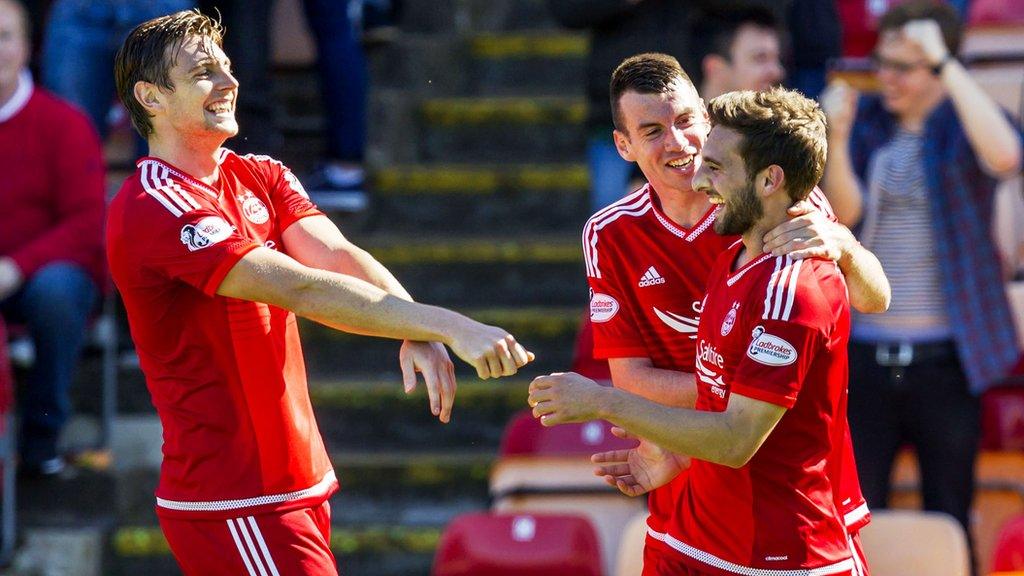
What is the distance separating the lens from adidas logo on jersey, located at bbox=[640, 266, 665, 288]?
13.0ft

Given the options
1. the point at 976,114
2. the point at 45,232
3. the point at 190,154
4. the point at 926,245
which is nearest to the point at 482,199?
the point at 45,232

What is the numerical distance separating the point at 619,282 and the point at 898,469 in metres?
2.42

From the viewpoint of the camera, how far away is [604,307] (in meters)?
4.00

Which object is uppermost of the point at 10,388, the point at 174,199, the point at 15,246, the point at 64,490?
the point at 174,199

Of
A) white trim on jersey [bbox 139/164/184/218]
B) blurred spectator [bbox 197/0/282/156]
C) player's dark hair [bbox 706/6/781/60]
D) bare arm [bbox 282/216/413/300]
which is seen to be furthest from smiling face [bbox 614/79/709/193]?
blurred spectator [bbox 197/0/282/156]

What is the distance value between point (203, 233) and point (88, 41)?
3567 mm

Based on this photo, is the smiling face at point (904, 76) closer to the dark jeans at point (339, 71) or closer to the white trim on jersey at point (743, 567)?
the dark jeans at point (339, 71)

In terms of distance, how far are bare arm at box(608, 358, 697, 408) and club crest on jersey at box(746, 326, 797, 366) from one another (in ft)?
1.73

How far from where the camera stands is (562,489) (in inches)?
224

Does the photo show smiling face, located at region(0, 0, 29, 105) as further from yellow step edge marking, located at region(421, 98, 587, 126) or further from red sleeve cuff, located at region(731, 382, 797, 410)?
red sleeve cuff, located at region(731, 382, 797, 410)

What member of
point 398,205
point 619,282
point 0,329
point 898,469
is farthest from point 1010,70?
point 0,329

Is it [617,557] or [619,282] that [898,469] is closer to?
[617,557]

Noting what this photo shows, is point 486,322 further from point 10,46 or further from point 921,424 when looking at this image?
point 10,46

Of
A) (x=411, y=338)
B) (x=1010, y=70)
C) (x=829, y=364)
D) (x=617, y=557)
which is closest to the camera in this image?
(x=829, y=364)
